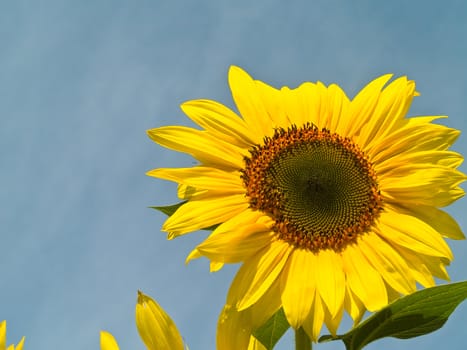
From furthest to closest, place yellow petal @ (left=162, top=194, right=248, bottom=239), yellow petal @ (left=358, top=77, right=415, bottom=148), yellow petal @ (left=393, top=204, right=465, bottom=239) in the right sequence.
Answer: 1. yellow petal @ (left=358, top=77, right=415, bottom=148)
2. yellow petal @ (left=393, top=204, right=465, bottom=239)
3. yellow petal @ (left=162, top=194, right=248, bottom=239)

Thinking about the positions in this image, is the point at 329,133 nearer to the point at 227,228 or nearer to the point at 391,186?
the point at 391,186

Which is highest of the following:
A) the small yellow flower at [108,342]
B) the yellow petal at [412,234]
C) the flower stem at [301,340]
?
the yellow petal at [412,234]

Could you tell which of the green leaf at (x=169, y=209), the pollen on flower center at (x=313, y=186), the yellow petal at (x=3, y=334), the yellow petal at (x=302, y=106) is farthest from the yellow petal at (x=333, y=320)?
the yellow petal at (x=3, y=334)

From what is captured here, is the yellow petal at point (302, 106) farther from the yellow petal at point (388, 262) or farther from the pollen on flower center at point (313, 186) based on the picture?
the yellow petal at point (388, 262)

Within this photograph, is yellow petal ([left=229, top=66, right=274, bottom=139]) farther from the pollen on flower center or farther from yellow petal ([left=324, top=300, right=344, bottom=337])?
yellow petal ([left=324, top=300, right=344, bottom=337])

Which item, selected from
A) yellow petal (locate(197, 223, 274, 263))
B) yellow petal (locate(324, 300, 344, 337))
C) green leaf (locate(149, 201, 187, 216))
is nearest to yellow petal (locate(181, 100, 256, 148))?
green leaf (locate(149, 201, 187, 216))

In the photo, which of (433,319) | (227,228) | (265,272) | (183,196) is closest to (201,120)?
(183,196)
